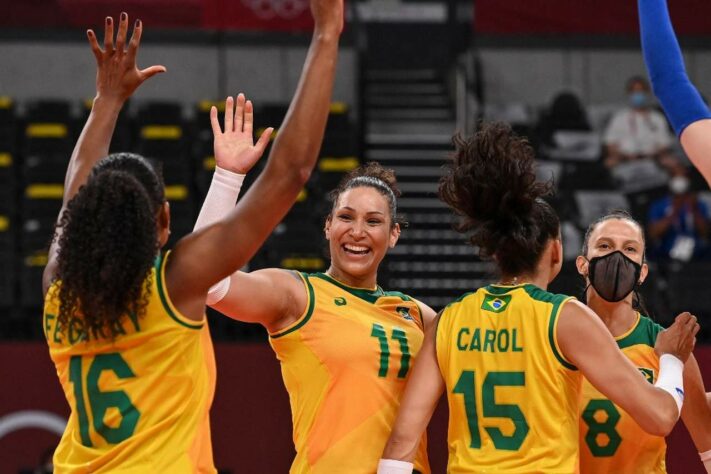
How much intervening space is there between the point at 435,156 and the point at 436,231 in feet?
4.07

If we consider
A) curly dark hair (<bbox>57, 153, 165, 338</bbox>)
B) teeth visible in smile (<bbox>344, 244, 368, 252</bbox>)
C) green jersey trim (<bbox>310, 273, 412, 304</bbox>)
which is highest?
curly dark hair (<bbox>57, 153, 165, 338</bbox>)

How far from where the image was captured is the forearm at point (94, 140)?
12.7ft

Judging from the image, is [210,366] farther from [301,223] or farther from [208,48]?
[208,48]

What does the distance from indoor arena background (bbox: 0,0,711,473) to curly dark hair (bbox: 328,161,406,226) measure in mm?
3587

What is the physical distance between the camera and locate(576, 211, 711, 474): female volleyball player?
4.66m

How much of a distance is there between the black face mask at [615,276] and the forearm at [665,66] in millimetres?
1708

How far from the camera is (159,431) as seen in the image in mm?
3297

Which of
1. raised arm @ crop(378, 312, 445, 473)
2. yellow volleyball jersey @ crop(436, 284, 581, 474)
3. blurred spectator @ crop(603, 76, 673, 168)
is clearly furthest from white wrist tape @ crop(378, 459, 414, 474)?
blurred spectator @ crop(603, 76, 673, 168)

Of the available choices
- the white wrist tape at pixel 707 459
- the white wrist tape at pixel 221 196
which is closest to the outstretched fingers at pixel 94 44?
the white wrist tape at pixel 221 196

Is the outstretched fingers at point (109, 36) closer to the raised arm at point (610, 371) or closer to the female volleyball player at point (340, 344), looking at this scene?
the female volleyball player at point (340, 344)

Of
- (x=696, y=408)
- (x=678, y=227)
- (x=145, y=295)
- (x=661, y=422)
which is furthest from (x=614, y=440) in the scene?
(x=678, y=227)

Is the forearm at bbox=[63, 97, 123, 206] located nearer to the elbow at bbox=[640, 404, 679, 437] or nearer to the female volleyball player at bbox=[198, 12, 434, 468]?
the female volleyball player at bbox=[198, 12, 434, 468]

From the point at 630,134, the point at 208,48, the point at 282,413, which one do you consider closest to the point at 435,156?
the point at 630,134

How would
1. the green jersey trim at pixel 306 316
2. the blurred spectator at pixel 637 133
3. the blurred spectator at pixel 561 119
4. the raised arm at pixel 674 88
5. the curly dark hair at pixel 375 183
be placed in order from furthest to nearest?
the blurred spectator at pixel 561 119
the blurred spectator at pixel 637 133
the curly dark hair at pixel 375 183
the green jersey trim at pixel 306 316
the raised arm at pixel 674 88
